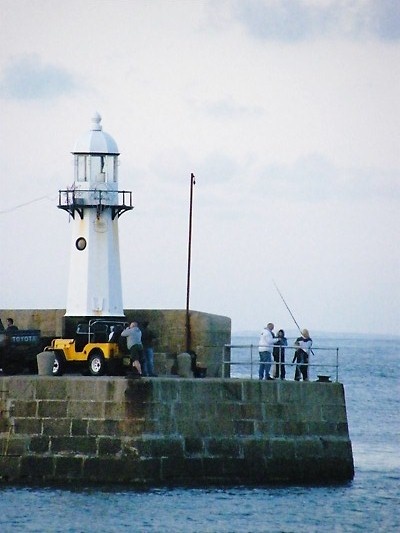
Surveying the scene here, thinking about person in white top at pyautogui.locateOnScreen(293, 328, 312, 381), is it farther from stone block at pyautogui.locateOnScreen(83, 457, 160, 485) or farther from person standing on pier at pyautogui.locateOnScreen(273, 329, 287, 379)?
stone block at pyautogui.locateOnScreen(83, 457, 160, 485)

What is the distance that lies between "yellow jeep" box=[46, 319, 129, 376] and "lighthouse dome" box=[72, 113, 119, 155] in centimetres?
437

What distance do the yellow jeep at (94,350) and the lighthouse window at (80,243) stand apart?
2.47 metres

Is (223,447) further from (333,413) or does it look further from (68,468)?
(68,468)

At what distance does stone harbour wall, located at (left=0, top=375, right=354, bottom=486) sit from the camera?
33.5 meters

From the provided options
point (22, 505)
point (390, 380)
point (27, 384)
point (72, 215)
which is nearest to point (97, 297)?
point (72, 215)

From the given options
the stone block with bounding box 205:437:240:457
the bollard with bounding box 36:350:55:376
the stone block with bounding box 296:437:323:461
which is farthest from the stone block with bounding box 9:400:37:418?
the stone block with bounding box 296:437:323:461

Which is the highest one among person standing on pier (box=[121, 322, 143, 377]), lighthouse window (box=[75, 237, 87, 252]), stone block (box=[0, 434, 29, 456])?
lighthouse window (box=[75, 237, 87, 252])

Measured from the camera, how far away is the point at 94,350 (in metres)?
35.4

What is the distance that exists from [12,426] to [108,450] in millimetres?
1993

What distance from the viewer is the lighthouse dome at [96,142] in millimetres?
38844

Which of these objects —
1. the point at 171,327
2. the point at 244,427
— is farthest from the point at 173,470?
the point at 171,327

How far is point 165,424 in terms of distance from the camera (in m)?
33.8

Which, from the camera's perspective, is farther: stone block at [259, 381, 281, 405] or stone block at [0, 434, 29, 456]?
stone block at [259, 381, 281, 405]

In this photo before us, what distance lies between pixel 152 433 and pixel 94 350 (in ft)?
8.68
